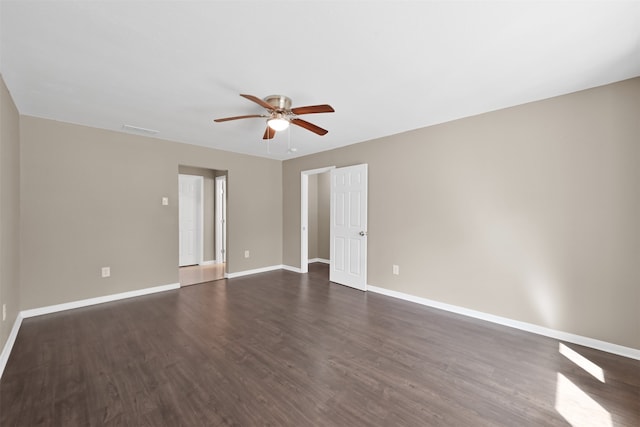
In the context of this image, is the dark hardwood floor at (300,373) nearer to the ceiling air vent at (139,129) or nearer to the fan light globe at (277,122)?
the fan light globe at (277,122)

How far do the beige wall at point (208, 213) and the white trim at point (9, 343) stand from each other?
3.36 m

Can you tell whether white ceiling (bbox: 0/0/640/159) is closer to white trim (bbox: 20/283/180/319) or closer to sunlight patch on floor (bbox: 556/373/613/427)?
white trim (bbox: 20/283/180/319)

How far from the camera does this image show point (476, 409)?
1743mm

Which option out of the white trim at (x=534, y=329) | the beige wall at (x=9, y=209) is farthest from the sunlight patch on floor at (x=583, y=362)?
the beige wall at (x=9, y=209)

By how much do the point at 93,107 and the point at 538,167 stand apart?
15.7 feet

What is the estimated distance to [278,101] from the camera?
261cm

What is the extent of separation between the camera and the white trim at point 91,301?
3.22 metres

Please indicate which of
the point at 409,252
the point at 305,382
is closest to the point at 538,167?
the point at 409,252

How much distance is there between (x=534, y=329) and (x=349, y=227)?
2660mm

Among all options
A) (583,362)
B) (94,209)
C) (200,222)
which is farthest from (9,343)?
(583,362)

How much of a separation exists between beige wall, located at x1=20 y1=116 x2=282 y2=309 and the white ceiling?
1.86 feet

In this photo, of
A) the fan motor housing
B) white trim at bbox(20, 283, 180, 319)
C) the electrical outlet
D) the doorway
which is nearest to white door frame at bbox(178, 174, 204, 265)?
the doorway

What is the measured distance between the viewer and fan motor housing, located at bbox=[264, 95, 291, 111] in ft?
8.48

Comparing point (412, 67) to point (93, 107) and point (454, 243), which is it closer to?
point (454, 243)
